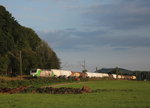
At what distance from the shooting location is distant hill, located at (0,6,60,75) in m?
77.6

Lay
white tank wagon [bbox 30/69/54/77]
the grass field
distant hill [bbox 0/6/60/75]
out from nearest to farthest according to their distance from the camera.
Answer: the grass field, distant hill [bbox 0/6/60/75], white tank wagon [bbox 30/69/54/77]

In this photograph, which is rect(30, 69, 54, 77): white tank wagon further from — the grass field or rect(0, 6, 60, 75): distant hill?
the grass field

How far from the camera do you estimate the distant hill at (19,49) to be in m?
77.6

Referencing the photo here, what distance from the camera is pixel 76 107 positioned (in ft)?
55.5

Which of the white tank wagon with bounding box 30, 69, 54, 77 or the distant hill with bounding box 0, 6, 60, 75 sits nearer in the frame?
the distant hill with bounding box 0, 6, 60, 75

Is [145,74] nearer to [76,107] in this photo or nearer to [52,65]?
[52,65]

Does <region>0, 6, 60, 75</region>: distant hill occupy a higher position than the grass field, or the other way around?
<region>0, 6, 60, 75</region>: distant hill

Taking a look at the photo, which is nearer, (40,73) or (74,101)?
(74,101)

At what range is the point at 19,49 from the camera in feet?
302

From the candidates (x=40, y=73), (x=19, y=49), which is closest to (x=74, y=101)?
(x=19, y=49)

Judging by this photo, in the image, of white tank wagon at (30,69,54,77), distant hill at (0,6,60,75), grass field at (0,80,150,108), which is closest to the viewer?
grass field at (0,80,150,108)

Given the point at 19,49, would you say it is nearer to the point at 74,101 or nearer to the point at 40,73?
the point at 40,73

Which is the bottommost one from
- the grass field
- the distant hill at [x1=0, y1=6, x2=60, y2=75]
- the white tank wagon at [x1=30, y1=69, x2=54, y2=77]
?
the grass field

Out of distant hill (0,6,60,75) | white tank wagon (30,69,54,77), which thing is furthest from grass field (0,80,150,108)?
white tank wagon (30,69,54,77)
